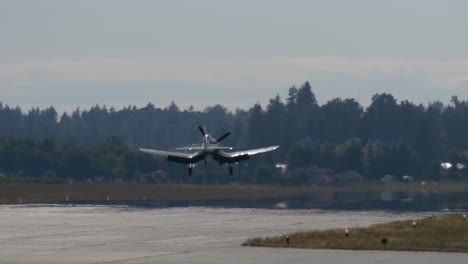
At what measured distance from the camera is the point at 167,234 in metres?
73.6

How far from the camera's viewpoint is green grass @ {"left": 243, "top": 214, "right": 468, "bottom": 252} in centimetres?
6294

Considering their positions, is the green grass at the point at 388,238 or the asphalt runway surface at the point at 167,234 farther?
the green grass at the point at 388,238

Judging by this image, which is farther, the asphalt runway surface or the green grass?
the green grass

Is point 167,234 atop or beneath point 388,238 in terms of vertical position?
atop

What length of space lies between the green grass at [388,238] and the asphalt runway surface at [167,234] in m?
2.01

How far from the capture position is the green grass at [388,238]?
62938 millimetres

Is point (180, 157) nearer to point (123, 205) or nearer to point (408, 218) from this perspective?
point (123, 205)

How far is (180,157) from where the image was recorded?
102 meters

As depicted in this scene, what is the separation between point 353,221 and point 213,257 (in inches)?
1131

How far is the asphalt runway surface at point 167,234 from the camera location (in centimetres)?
5817

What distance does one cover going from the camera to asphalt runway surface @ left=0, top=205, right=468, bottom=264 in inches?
2290

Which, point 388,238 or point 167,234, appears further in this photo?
point 167,234

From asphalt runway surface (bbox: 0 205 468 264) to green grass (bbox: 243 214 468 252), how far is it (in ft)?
6.60

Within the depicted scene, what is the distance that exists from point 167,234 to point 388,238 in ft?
44.9
